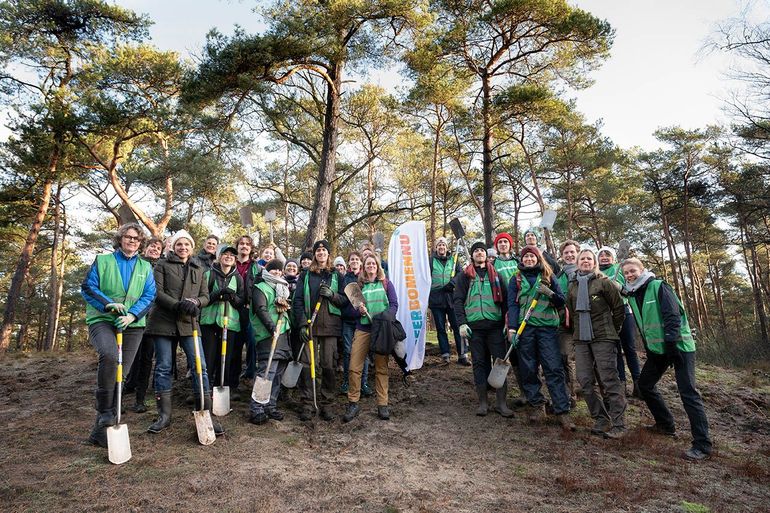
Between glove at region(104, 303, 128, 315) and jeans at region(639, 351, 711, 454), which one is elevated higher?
glove at region(104, 303, 128, 315)

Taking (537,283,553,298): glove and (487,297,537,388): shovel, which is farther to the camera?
(487,297,537,388): shovel

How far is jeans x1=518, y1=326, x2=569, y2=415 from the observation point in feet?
16.5

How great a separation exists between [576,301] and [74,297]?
31926mm

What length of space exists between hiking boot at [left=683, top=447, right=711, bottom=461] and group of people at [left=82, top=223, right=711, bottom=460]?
0.02 m

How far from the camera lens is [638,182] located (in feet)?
68.0

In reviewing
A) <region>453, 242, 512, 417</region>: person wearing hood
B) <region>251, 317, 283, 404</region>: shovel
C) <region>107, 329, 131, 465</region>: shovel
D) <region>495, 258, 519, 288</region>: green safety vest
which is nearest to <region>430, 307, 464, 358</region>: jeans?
<region>495, 258, 519, 288</region>: green safety vest

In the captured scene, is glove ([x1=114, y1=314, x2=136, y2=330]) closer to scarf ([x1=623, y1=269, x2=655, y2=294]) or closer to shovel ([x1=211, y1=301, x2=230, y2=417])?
shovel ([x1=211, y1=301, x2=230, y2=417])

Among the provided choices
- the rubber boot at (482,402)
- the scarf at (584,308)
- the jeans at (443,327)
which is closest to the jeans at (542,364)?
the scarf at (584,308)

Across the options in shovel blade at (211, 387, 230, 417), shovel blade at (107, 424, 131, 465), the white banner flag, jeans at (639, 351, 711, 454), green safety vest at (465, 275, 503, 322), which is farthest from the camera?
the white banner flag

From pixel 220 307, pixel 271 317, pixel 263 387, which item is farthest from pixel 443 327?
pixel 220 307

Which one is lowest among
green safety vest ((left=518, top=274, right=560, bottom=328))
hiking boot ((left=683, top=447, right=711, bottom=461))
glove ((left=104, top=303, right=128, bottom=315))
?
hiking boot ((left=683, top=447, right=711, bottom=461))

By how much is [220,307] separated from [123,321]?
4.39 feet

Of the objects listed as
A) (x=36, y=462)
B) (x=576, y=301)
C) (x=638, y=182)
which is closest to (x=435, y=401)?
(x=576, y=301)

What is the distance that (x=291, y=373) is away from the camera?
17.6 ft
